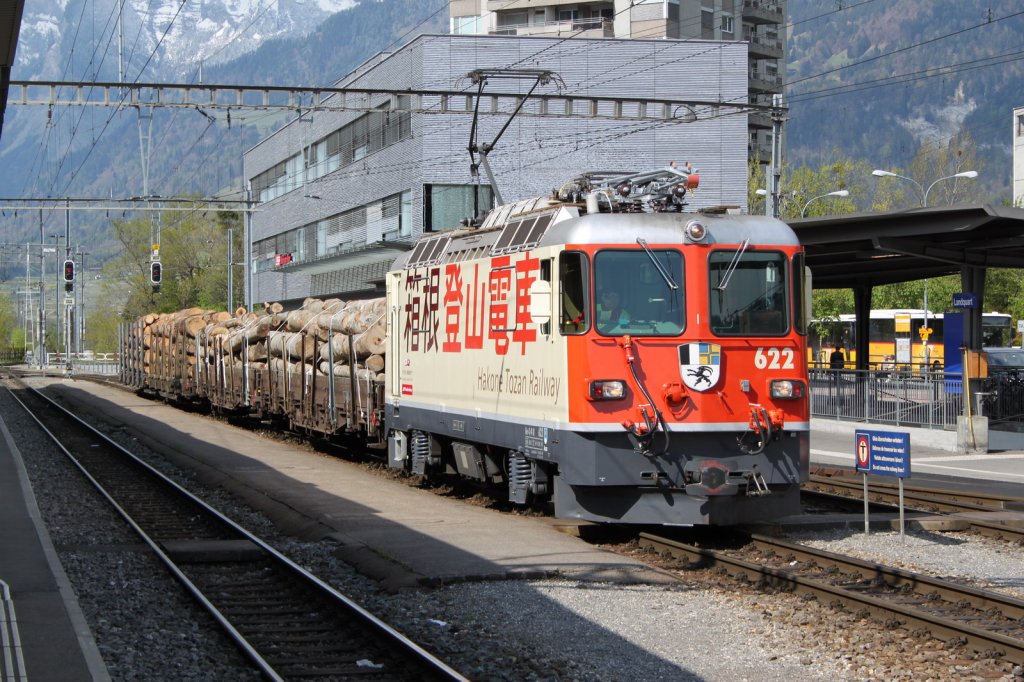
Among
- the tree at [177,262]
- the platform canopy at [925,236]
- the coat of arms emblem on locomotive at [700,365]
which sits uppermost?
the tree at [177,262]

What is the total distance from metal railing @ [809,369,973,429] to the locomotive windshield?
51.2 ft

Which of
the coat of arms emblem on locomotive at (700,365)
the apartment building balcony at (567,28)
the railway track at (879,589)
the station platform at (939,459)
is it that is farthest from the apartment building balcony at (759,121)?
the railway track at (879,589)

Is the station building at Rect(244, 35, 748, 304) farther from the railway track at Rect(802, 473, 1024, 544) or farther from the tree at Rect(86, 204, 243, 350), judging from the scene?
the tree at Rect(86, 204, 243, 350)

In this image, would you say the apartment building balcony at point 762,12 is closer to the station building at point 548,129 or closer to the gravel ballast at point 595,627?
the station building at point 548,129

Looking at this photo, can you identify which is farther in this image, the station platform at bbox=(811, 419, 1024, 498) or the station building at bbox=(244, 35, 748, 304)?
the station building at bbox=(244, 35, 748, 304)

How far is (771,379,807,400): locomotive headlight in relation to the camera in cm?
1266

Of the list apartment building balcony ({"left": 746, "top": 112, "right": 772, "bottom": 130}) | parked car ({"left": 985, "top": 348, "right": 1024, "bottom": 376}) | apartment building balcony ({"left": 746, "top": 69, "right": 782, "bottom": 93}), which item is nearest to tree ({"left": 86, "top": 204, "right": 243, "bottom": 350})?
apartment building balcony ({"left": 746, "top": 112, "right": 772, "bottom": 130})

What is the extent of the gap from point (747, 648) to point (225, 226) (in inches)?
4147

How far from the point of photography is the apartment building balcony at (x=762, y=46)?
84438 millimetres

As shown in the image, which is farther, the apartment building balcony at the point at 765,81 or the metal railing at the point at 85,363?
the metal railing at the point at 85,363

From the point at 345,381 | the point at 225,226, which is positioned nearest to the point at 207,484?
the point at 345,381

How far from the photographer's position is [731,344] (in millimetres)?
12625

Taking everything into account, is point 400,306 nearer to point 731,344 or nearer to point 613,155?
point 731,344

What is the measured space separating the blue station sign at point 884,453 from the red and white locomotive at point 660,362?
3.97ft
